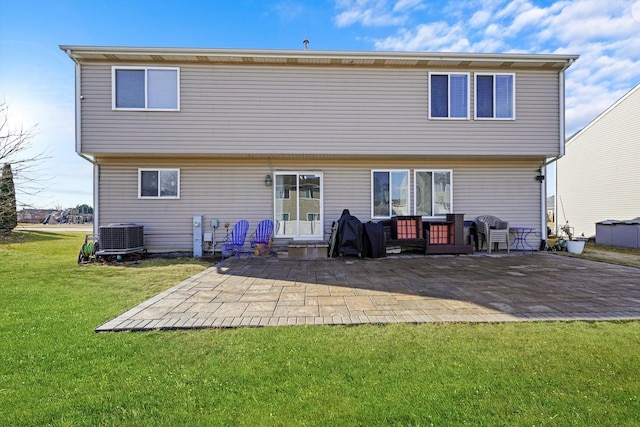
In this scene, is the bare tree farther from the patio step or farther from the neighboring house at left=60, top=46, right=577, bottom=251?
the patio step

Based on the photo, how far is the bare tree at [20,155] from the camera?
809 centimetres

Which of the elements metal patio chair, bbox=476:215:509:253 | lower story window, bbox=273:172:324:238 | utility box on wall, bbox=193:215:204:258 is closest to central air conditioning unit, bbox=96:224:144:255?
utility box on wall, bbox=193:215:204:258

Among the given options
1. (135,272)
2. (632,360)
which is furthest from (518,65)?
(135,272)

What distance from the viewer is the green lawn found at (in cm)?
193

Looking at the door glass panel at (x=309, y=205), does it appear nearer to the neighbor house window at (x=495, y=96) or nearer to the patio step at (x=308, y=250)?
the patio step at (x=308, y=250)

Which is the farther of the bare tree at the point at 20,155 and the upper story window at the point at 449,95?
the upper story window at the point at 449,95

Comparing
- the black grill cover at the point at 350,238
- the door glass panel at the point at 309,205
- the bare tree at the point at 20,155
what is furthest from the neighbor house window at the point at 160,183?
the black grill cover at the point at 350,238

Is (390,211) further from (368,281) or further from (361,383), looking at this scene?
(361,383)

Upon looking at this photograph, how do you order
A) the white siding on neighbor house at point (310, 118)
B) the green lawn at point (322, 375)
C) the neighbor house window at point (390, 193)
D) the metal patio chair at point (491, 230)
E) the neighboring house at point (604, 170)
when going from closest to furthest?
1. the green lawn at point (322, 375)
2. the white siding on neighbor house at point (310, 118)
3. the metal patio chair at point (491, 230)
4. the neighbor house window at point (390, 193)
5. the neighboring house at point (604, 170)

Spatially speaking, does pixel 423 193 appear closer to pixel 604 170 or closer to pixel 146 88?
pixel 146 88

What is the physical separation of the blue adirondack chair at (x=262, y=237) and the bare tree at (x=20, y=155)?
5.93 metres

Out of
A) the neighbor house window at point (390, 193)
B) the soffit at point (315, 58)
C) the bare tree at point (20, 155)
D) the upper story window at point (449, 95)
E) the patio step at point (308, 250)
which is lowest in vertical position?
the patio step at point (308, 250)

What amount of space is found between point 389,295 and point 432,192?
565 centimetres

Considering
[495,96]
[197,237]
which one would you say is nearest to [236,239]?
[197,237]
